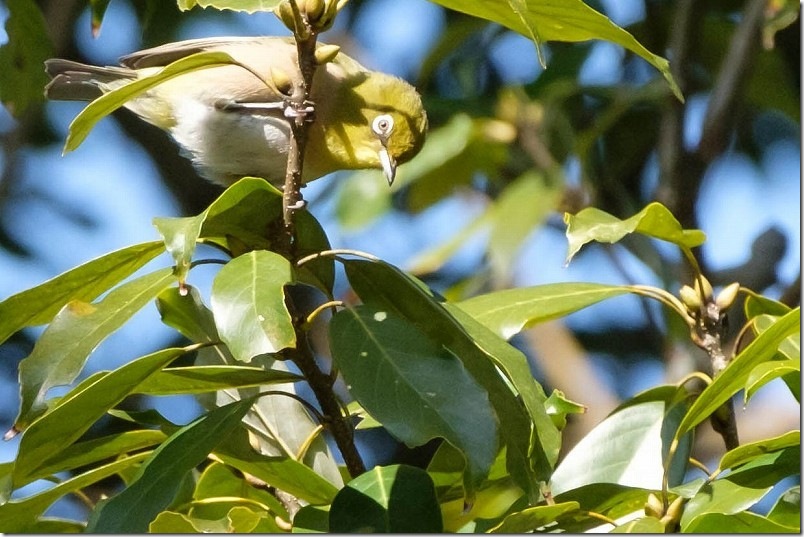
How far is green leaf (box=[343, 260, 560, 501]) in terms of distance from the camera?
1868mm

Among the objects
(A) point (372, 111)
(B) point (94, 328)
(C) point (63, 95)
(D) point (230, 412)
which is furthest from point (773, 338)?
(C) point (63, 95)

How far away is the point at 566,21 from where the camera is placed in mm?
1944

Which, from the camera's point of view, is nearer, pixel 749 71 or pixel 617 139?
pixel 749 71

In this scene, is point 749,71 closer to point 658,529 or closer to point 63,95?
point 63,95

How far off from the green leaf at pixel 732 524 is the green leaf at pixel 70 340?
1004mm

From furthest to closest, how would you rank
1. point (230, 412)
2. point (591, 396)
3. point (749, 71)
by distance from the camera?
point (591, 396)
point (749, 71)
point (230, 412)

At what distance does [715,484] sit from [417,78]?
10.4 feet

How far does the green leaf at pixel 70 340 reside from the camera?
1.89 meters

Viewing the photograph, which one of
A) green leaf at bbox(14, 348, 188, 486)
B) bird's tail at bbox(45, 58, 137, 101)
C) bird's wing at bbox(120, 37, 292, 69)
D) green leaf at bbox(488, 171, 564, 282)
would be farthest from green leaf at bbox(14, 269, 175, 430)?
green leaf at bbox(488, 171, 564, 282)

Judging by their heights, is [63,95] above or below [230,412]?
above

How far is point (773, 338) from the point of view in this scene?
1950mm

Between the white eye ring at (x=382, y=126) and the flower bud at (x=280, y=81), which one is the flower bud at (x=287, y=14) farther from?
the white eye ring at (x=382, y=126)

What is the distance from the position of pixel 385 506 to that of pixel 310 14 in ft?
2.68

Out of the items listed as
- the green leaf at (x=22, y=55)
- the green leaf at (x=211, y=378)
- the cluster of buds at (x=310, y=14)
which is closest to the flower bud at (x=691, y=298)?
the green leaf at (x=211, y=378)
